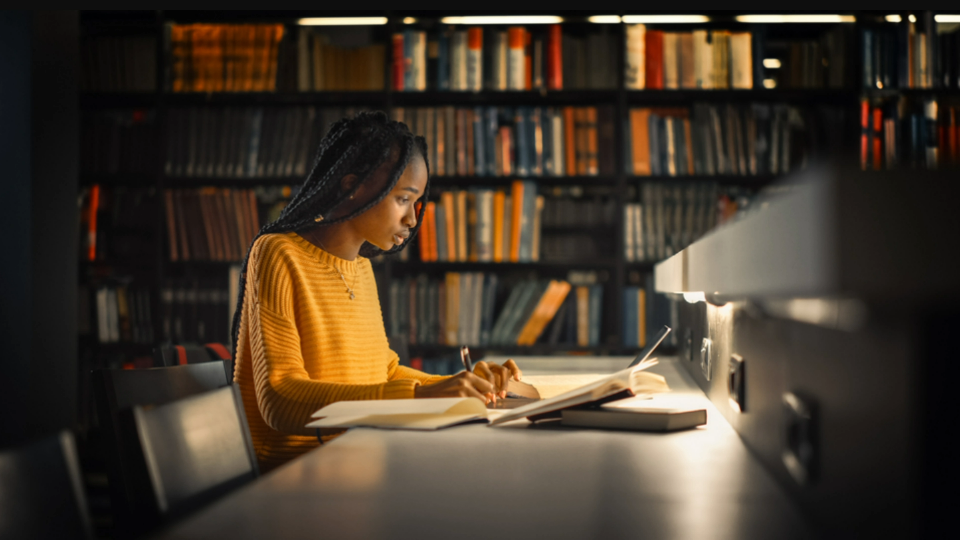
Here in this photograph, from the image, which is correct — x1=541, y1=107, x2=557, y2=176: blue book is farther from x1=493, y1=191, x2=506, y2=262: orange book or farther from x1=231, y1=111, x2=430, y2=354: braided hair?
x1=231, y1=111, x2=430, y2=354: braided hair

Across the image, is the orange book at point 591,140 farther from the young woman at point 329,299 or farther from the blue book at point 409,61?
the young woman at point 329,299

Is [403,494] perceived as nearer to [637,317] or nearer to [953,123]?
[637,317]

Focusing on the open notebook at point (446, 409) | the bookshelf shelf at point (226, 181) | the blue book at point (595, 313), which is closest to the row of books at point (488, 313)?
the blue book at point (595, 313)

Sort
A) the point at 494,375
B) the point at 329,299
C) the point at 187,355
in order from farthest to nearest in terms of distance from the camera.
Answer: the point at 187,355 → the point at 329,299 → the point at 494,375

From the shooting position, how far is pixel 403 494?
0.63 m

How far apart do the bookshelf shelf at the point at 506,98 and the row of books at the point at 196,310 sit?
112 cm

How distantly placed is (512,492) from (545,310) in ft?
7.71

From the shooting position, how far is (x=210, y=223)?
304cm

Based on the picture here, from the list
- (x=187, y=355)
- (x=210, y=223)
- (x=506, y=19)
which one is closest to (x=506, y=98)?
(x=506, y=19)

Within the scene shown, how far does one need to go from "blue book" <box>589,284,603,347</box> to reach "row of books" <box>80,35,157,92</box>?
2099 millimetres

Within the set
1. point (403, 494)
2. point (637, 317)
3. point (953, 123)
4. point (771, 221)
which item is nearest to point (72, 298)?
point (637, 317)

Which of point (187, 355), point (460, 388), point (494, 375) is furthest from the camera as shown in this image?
point (187, 355)

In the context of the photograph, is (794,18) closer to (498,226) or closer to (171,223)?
(498,226)

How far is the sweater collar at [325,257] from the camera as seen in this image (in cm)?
140
